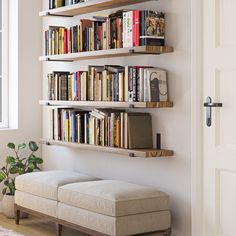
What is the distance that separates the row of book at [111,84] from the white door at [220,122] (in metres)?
0.37

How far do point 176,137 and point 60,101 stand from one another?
1.26m

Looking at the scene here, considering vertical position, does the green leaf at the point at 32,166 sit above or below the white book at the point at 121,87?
below

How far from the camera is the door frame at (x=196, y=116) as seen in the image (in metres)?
4.19

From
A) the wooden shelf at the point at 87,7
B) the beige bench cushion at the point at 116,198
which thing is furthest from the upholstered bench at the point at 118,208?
the wooden shelf at the point at 87,7

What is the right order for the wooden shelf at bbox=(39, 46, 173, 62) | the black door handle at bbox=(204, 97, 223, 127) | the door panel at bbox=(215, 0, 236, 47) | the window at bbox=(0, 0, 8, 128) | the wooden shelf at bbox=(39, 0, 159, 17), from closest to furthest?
the door panel at bbox=(215, 0, 236, 47) → the black door handle at bbox=(204, 97, 223, 127) → the wooden shelf at bbox=(39, 46, 173, 62) → the wooden shelf at bbox=(39, 0, 159, 17) → the window at bbox=(0, 0, 8, 128)

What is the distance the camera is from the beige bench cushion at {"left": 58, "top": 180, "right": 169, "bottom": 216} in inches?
160

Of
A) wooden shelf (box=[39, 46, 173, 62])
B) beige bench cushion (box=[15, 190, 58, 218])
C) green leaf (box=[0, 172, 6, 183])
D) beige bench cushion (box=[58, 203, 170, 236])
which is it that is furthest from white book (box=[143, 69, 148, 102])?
green leaf (box=[0, 172, 6, 183])

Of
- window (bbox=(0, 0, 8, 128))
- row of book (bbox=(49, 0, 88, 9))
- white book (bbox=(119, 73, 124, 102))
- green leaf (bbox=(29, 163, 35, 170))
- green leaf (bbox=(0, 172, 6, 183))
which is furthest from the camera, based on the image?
window (bbox=(0, 0, 8, 128))

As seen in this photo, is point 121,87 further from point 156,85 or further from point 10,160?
point 10,160

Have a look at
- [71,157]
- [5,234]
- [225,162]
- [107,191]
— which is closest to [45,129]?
[71,157]

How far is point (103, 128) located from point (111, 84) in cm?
35

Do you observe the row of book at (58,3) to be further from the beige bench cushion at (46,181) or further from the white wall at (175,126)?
the beige bench cushion at (46,181)

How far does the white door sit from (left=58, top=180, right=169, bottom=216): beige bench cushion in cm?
35

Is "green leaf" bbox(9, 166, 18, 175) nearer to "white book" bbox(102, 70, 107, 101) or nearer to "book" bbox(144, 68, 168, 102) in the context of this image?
"white book" bbox(102, 70, 107, 101)
